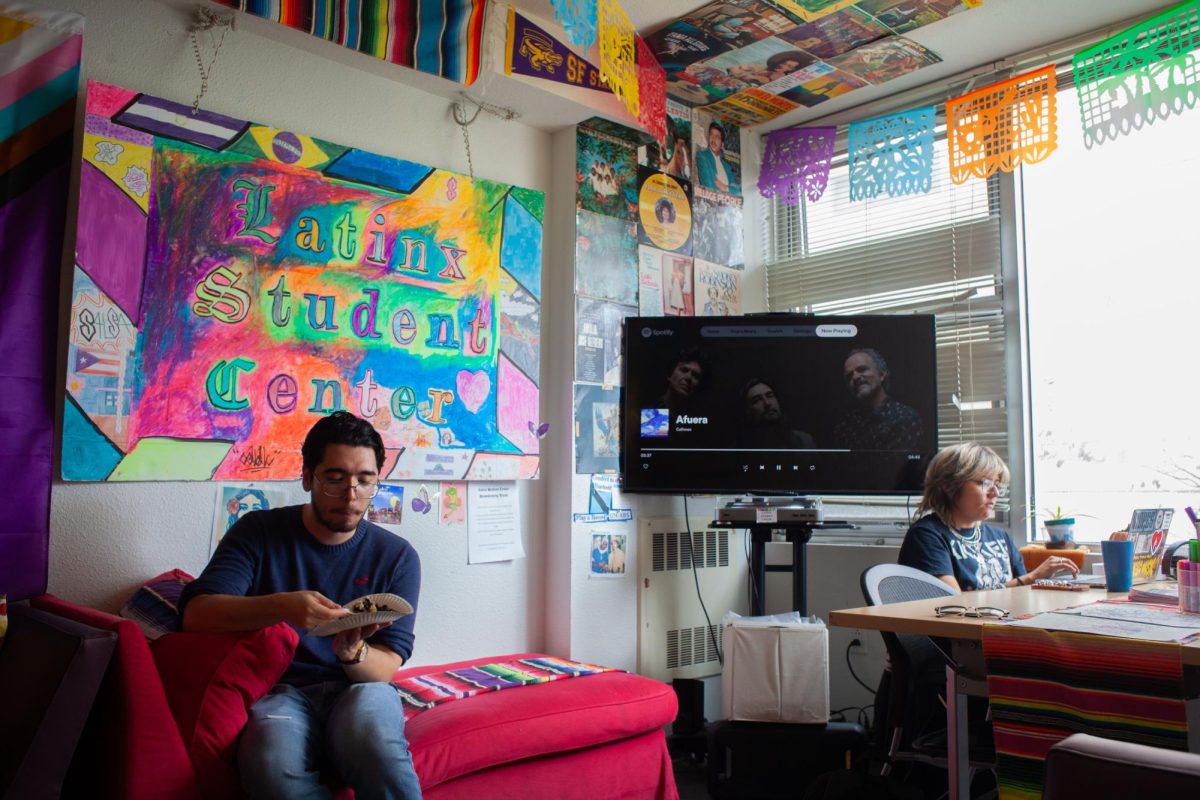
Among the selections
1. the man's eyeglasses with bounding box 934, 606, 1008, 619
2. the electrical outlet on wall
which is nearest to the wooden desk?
the man's eyeglasses with bounding box 934, 606, 1008, 619

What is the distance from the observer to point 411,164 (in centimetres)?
320

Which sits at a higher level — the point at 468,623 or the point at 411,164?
the point at 411,164

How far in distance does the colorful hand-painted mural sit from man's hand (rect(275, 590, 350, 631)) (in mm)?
896

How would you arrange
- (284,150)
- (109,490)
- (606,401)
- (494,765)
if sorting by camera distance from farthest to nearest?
(606,401), (284,150), (109,490), (494,765)

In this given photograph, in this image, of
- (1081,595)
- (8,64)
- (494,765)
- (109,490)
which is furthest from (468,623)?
(8,64)

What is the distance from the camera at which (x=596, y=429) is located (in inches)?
142

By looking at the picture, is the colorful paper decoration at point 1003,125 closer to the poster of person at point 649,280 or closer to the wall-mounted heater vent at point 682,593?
the poster of person at point 649,280

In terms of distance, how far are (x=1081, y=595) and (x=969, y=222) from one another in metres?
1.87

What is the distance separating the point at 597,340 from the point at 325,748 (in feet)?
6.49

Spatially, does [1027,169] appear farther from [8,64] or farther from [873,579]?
[8,64]

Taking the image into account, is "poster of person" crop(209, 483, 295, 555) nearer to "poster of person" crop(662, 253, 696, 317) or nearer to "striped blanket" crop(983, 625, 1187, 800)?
"poster of person" crop(662, 253, 696, 317)

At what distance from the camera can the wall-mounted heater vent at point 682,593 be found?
3.69m

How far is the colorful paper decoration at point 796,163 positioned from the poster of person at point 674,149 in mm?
440

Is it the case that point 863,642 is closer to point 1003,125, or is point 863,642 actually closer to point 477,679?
point 477,679
